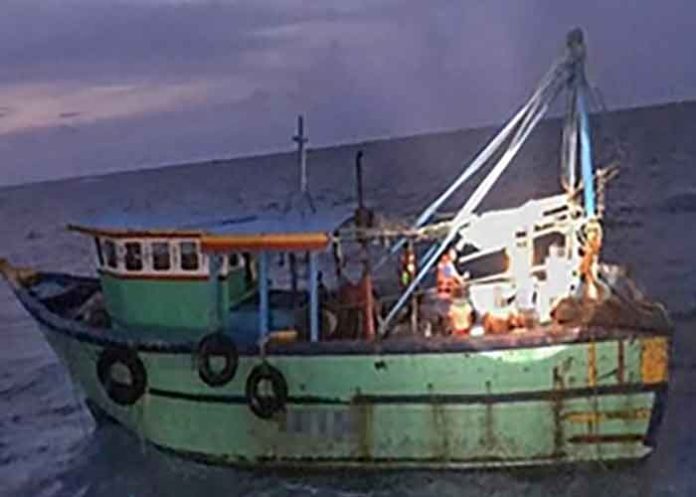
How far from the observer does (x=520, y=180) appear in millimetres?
110438

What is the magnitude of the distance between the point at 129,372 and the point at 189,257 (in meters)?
2.24

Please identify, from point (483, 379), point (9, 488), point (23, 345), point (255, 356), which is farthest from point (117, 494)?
point (23, 345)

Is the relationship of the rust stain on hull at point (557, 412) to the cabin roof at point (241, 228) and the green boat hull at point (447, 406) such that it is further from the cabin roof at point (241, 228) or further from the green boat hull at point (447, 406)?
the cabin roof at point (241, 228)

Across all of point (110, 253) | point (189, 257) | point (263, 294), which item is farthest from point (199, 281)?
point (110, 253)

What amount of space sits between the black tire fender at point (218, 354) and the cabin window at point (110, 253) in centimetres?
285

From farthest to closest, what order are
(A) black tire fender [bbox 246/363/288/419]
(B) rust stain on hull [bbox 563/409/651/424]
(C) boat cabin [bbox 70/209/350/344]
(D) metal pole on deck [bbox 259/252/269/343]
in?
(C) boat cabin [bbox 70/209/350/344]
(D) metal pole on deck [bbox 259/252/269/343]
(A) black tire fender [bbox 246/363/288/419]
(B) rust stain on hull [bbox 563/409/651/424]

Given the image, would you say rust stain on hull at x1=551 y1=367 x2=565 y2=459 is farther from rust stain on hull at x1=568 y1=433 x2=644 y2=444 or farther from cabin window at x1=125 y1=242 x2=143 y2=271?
cabin window at x1=125 y1=242 x2=143 y2=271

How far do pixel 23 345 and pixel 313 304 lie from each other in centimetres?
2052

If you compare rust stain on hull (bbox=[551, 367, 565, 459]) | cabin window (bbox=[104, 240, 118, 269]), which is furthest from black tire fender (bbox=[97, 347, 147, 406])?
rust stain on hull (bbox=[551, 367, 565, 459])

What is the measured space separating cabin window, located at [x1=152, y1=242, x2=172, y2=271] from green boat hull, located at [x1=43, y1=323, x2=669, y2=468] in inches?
64.5

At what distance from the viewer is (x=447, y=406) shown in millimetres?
19750

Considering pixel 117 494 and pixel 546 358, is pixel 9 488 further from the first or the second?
pixel 546 358

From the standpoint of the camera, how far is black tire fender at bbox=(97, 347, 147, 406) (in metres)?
21.3

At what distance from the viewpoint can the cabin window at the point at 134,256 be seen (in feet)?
72.0
